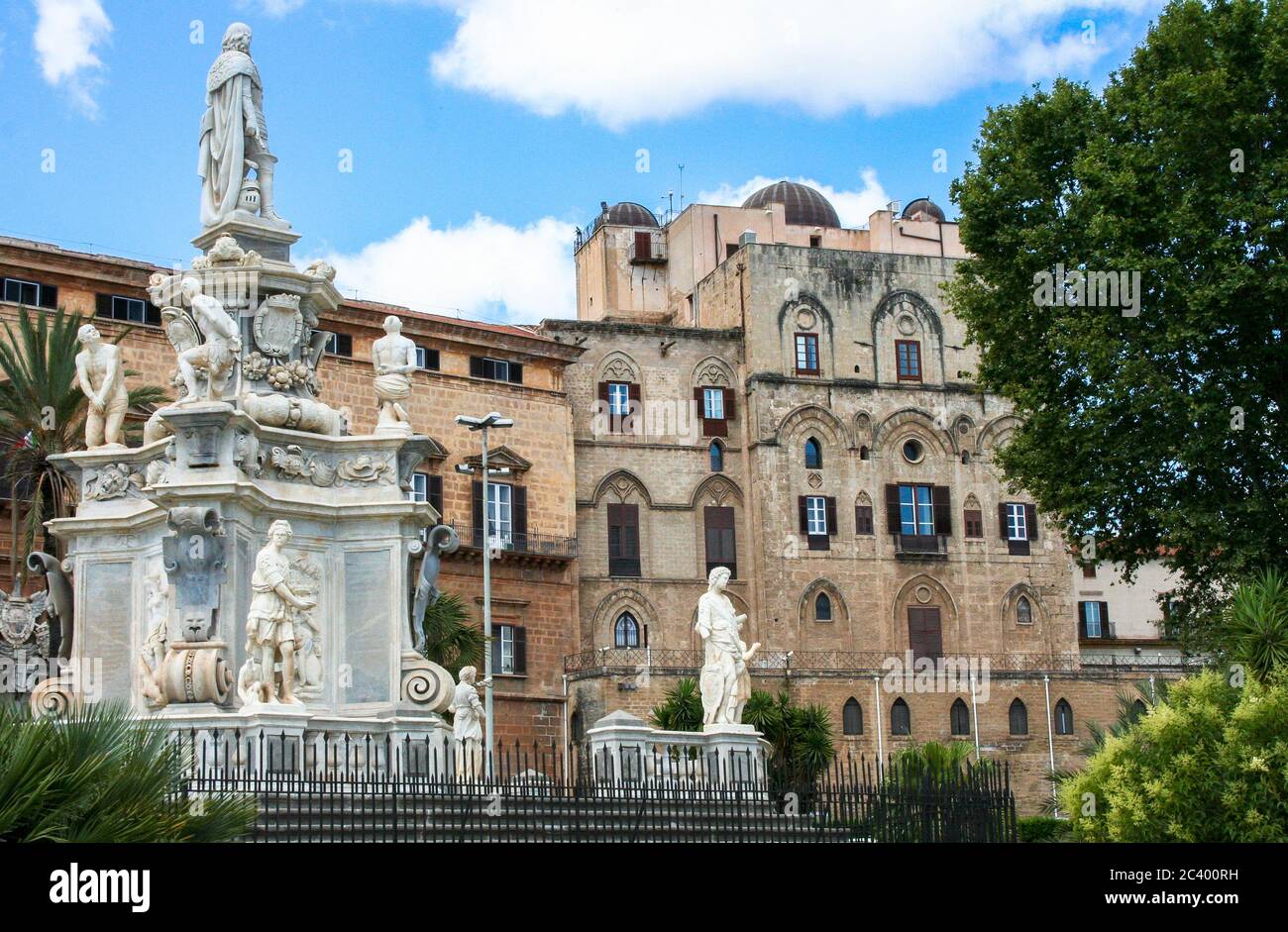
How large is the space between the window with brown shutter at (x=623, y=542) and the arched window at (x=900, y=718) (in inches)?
350

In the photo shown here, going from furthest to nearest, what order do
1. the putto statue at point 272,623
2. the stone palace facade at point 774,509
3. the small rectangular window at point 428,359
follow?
the stone palace facade at point 774,509 < the small rectangular window at point 428,359 < the putto statue at point 272,623

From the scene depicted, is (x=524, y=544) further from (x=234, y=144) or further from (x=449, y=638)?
(x=234, y=144)

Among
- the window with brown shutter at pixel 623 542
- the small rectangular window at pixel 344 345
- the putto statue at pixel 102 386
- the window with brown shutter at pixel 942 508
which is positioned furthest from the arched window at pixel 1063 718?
the putto statue at pixel 102 386

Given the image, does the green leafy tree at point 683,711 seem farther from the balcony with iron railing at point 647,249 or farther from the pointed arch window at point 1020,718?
the balcony with iron railing at point 647,249

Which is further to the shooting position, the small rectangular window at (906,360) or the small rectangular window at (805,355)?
the small rectangular window at (906,360)

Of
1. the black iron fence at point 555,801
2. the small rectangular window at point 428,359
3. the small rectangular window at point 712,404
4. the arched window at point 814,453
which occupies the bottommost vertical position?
the black iron fence at point 555,801

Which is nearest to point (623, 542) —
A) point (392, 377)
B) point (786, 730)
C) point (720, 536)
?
point (720, 536)

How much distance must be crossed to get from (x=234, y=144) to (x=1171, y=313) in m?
16.2

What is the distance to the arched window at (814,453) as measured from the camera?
61.1m

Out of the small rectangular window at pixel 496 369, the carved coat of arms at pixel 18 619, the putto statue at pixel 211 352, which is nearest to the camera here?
the putto statue at pixel 211 352

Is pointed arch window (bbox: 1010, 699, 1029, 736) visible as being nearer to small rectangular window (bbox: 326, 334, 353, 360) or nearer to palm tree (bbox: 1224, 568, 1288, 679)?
small rectangular window (bbox: 326, 334, 353, 360)

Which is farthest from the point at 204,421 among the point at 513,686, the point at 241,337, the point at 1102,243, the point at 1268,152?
the point at 513,686
